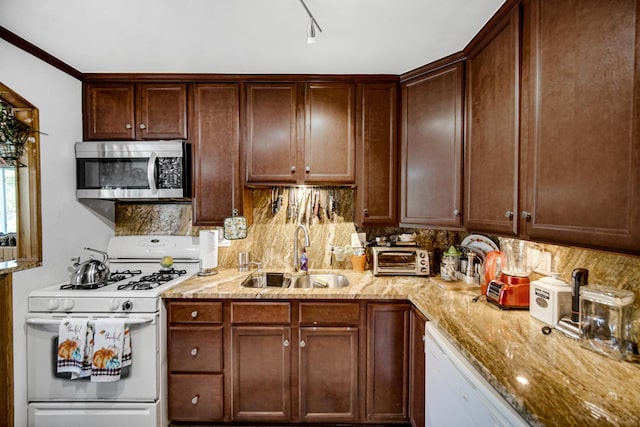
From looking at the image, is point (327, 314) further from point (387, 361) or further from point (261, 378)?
point (261, 378)

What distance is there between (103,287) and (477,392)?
7.34 feet

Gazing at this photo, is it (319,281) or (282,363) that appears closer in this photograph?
(282,363)

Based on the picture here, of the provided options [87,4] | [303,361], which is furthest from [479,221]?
[87,4]

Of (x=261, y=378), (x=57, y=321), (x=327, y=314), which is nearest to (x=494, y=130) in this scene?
(x=327, y=314)

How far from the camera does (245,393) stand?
1.91 m

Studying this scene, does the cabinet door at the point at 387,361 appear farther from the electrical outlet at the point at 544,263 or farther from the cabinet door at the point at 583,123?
the cabinet door at the point at 583,123

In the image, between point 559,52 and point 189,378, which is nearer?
point 559,52

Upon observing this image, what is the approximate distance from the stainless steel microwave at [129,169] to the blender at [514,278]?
2.16m

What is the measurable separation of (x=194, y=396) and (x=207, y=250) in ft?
3.27

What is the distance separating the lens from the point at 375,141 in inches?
86.9

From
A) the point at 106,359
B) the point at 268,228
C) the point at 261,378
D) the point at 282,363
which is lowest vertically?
the point at 261,378

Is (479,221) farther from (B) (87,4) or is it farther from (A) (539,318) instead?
(B) (87,4)

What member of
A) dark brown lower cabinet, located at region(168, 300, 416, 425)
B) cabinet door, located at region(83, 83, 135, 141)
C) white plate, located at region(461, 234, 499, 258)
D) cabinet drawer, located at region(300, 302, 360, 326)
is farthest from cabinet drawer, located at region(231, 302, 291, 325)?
cabinet door, located at region(83, 83, 135, 141)

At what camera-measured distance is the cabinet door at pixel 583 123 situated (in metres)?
0.87
